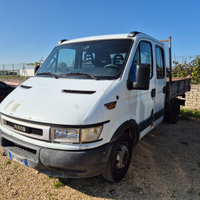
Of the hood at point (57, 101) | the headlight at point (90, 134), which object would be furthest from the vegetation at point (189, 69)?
the headlight at point (90, 134)

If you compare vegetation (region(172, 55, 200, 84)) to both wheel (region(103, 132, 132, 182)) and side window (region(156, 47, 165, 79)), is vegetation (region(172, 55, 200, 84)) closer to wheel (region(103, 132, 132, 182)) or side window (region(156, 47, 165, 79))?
side window (region(156, 47, 165, 79))

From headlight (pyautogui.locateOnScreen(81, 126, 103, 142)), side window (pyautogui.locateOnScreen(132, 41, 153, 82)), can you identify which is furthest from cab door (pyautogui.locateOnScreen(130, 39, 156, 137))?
headlight (pyautogui.locateOnScreen(81, 126, 103, 142))

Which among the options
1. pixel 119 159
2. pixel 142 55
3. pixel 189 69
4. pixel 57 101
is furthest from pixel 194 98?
pixel 57 101

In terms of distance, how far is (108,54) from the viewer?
310cm

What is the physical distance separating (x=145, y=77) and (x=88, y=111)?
1.02 m

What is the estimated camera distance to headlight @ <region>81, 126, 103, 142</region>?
2159mm

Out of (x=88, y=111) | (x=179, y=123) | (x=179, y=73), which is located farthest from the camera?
(x=179, y=73)

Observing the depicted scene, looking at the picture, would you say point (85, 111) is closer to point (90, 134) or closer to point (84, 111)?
point (84, 111)

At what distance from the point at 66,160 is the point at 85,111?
2.07 feet

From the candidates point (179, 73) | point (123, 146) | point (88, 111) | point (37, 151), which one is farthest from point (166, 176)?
point (179, 73)

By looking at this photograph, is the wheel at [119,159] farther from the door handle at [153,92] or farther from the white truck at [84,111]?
the door handle at [153,92]

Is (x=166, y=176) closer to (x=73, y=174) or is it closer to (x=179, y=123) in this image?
(x=73, y=174)

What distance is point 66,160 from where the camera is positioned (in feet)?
6.99

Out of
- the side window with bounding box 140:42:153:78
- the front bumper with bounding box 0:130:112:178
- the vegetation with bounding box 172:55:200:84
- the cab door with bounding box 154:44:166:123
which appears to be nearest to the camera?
the front bumper with bounding box 0:130:112:178
